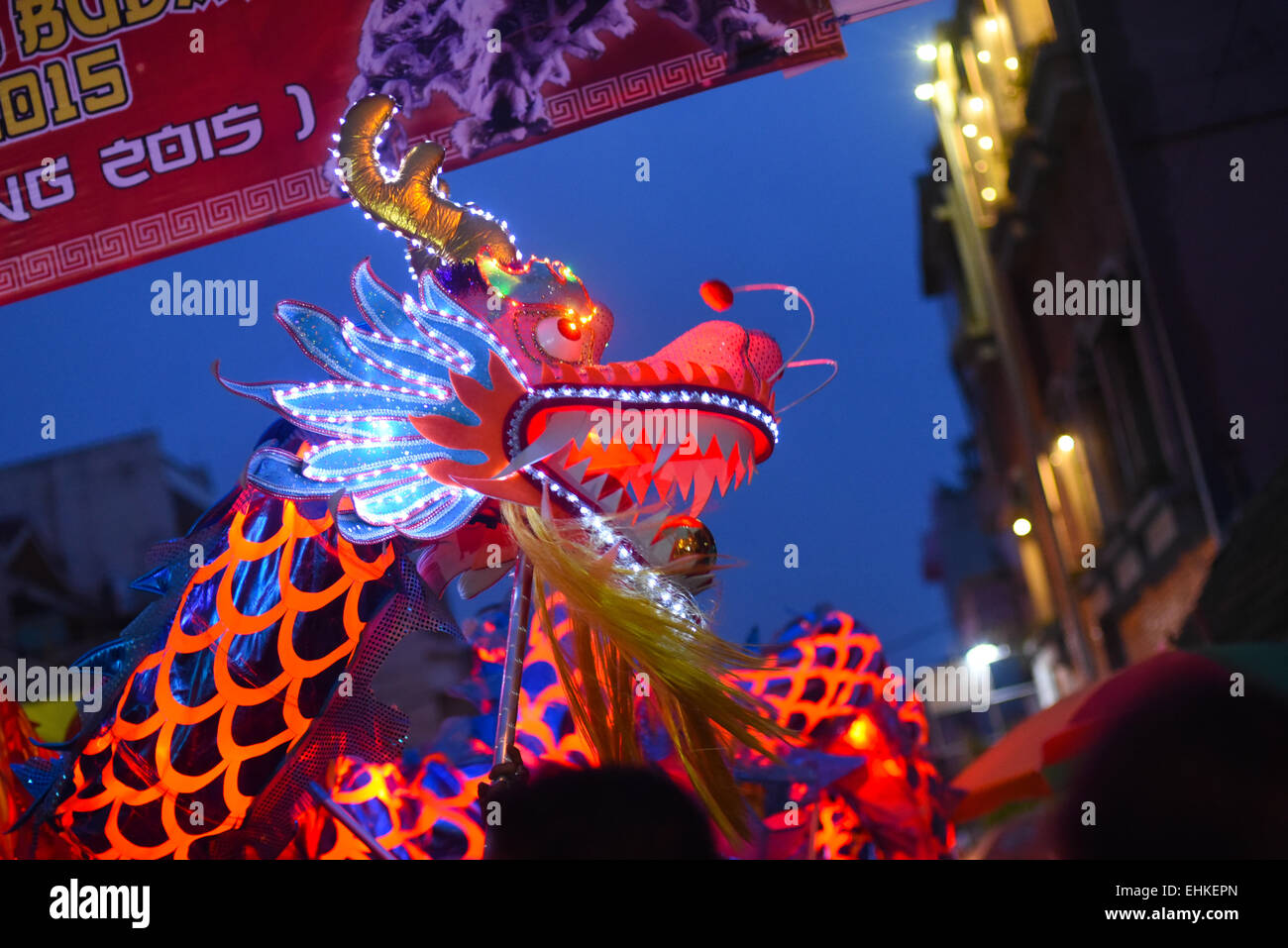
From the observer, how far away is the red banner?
4680mm

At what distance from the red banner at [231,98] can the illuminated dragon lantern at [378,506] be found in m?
1.76

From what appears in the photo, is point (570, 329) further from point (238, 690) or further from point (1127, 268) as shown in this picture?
point (1127, 268)

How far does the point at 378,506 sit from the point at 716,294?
3.10ft

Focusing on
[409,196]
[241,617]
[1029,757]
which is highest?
[409,196]

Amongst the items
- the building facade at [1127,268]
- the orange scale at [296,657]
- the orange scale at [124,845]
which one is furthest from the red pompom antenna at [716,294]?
the building facade at [1127,268]

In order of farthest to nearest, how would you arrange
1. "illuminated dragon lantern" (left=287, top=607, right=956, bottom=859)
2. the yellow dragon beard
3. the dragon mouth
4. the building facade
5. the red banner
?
the building facade
the red banner
"illuminated dragon lantern" (left=287, top=607, right=956, bottom=859)
the dragon mouth
the yellow dragon beard

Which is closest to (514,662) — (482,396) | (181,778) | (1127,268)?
(482,396)

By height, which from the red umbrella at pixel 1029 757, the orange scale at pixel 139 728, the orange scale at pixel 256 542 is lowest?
the red umbrella at pixel 1029 757

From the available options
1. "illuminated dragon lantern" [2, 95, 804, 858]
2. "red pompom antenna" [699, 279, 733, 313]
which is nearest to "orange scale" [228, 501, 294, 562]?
"illuminated dragon lantern" [2, 95, 804, 858]

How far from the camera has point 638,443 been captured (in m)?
2.85

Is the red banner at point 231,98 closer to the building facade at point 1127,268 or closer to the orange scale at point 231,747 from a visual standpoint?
the building facade at point 1127,268

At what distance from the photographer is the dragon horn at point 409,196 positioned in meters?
2.98

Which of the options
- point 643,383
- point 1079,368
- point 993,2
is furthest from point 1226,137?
point 643,383

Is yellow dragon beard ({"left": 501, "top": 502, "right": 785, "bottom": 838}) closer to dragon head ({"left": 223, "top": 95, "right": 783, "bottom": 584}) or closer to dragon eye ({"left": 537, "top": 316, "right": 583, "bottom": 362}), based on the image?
dragon head ({"left": 223, "top": 95, "right": 783, "bottom": 584})
